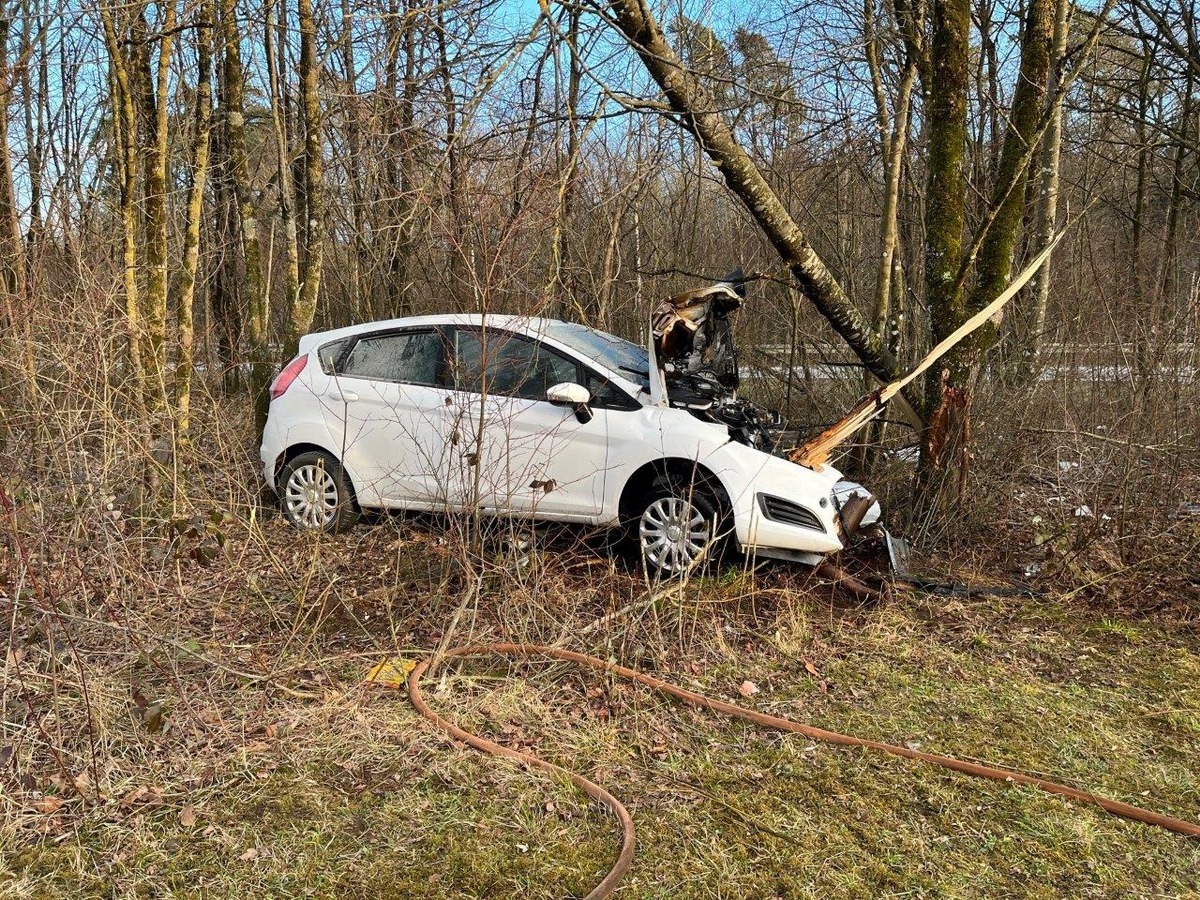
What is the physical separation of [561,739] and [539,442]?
2.31 meters

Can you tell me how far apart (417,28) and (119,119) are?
12.9 feet

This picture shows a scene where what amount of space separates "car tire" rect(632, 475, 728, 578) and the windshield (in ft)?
2.55

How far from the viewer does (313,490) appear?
655 centimetres

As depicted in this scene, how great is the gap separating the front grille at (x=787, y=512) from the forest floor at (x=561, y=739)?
41cm

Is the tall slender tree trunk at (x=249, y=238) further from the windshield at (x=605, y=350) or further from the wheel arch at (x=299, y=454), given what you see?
the windshield at (x=605, y=350)

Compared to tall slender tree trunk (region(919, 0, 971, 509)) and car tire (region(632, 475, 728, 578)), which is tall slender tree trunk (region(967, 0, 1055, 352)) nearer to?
tall slender tree trunk (region(919, 0, 971, 509))

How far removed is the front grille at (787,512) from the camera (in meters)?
5.43

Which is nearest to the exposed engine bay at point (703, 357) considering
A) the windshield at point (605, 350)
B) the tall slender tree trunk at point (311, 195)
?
the windshield at point (605, 350)

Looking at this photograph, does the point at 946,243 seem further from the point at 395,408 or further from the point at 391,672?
the point at 391,672

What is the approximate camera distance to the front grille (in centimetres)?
543

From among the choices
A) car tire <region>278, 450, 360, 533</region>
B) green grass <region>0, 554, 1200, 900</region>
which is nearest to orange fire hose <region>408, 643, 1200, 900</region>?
green grass <region>0, 554, 1200, 900</region>

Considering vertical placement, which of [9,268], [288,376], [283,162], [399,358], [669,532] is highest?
[283,162]

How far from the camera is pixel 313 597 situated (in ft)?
16.6

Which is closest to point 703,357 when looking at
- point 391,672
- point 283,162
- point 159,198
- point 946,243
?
point 946,243
